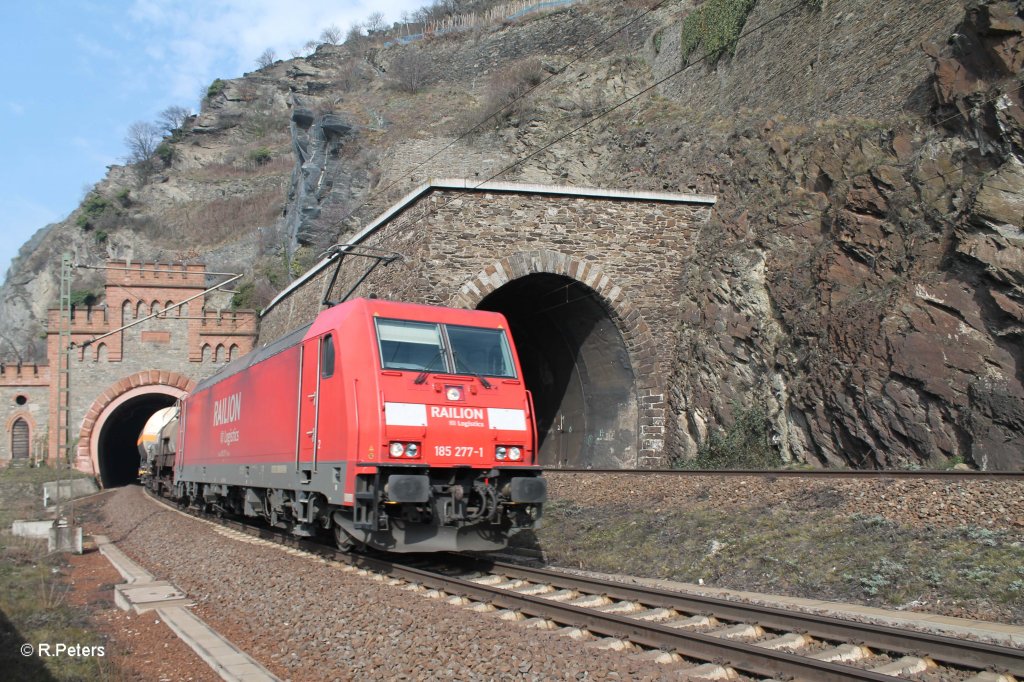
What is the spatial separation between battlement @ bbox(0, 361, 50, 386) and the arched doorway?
4.97 feet

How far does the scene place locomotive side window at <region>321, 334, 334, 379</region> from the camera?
10250 millimetres

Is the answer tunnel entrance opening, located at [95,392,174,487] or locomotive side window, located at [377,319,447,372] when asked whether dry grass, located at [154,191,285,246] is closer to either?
tunnel entrance opening, located at [95,392,174,487]

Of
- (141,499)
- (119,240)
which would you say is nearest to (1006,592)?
(141,499)

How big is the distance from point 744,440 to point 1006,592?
902cm

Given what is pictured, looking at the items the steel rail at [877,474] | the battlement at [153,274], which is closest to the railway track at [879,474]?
the steel rail at [877,474]

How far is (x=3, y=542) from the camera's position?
14.1 meters

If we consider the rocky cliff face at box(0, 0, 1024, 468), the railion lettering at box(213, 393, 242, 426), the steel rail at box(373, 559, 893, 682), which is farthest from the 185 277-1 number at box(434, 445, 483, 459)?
the rocky cliff face at box(0, 0, 1024, 468)

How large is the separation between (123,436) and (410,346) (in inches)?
1544

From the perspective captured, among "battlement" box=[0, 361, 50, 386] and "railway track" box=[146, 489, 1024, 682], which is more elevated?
"battlement" box=[0, 361, 50, 386]

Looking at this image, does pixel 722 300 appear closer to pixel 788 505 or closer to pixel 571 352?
pixel 571 352

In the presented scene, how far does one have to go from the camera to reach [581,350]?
20672mm

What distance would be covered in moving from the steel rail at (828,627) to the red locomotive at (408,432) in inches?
51.6

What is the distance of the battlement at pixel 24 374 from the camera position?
111 ft

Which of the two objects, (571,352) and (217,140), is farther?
(217,140)
